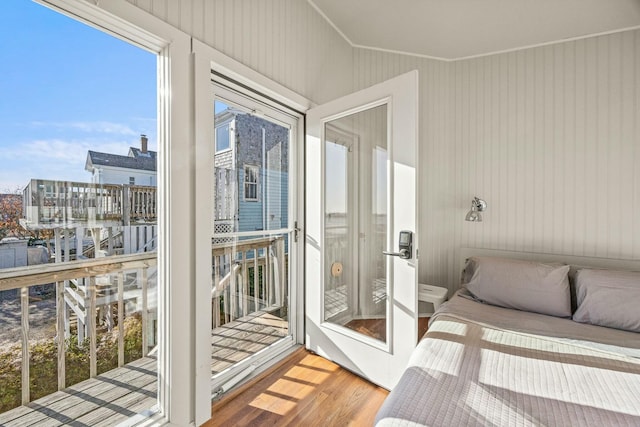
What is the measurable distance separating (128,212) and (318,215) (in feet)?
4.16

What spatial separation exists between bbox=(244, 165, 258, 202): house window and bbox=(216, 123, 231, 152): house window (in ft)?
0.67

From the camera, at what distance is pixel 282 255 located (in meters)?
2.50

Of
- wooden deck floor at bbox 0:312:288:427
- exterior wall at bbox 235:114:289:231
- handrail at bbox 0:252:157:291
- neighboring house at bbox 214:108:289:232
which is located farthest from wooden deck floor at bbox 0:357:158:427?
exterior wall at bbox 235:114:289:231

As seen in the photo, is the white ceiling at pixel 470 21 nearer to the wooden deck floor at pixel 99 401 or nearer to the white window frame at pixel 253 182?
the white window frame at pixel 253 182

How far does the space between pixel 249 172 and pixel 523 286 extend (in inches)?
83.1

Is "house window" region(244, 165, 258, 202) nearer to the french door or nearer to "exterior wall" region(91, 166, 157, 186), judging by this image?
the french door

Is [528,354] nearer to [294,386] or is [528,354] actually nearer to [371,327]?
[371,327]

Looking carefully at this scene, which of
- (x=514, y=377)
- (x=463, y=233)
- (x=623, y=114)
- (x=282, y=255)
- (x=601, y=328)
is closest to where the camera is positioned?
(x=514, y=377)

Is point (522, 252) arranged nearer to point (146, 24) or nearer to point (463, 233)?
point (463, 233)

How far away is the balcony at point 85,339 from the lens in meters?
1.25

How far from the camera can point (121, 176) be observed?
4.89ft

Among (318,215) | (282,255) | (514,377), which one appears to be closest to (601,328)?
(514,377)

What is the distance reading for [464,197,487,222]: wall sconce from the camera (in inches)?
105

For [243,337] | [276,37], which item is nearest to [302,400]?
[243,337]
